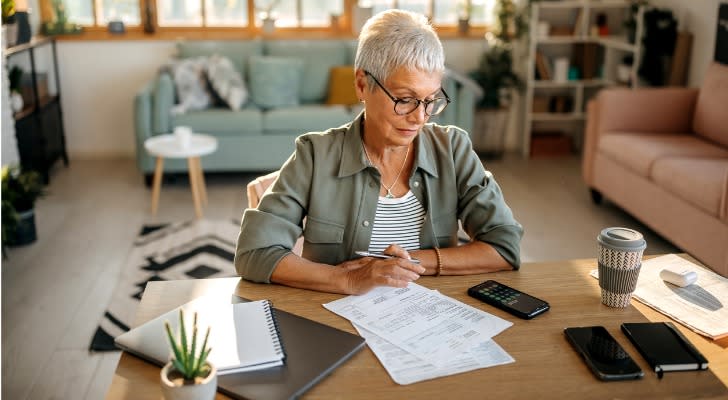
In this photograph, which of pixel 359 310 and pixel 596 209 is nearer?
pixel 359 310

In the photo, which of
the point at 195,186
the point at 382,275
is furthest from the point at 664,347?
the point at 195,186

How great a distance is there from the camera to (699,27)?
4781 mm

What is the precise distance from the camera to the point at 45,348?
107 inches

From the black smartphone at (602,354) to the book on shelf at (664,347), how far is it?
0.12ft

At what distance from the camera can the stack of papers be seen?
1213mm

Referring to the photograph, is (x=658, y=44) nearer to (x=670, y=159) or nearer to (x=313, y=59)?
(x=670, y=159)

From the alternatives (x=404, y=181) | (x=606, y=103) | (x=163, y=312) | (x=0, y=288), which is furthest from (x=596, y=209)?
(x=163, y=312)

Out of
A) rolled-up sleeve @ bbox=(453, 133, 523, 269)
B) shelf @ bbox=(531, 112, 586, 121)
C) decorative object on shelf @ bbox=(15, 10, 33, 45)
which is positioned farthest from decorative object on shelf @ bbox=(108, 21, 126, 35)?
rolled-up sleeve @ bbox=(453, 133, 523, 269)

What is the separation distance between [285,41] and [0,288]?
2.91 m

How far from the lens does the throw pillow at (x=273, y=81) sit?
16.7 feet

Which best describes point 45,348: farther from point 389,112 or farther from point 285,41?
point 285,41

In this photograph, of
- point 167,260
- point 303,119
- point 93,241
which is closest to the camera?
point 167,260

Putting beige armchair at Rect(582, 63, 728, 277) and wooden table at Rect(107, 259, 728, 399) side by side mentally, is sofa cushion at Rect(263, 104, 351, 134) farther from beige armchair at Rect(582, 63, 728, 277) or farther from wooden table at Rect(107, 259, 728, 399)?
wooden table at Rect(107, 259, 728, 399)

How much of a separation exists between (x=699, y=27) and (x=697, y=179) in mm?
1832
